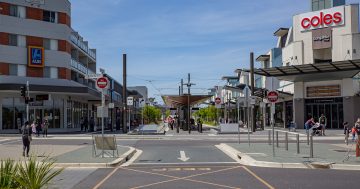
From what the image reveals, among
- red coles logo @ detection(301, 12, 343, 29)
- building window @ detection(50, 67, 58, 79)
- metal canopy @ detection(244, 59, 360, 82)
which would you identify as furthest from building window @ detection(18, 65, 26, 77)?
red coles logo @ detection(301, 12, 343, 29)

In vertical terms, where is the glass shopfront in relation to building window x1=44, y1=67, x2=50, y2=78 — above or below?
below

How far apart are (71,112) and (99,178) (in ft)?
142

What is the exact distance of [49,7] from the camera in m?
52.4

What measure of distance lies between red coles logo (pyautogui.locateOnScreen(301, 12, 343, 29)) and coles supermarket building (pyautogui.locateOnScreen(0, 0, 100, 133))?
23.7m

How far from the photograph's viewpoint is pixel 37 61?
50875 millimetres

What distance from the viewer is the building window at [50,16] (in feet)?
171

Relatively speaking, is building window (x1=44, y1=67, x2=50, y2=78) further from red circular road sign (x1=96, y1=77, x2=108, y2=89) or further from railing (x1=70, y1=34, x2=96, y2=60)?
red circular road sign (x1=96, y1=77, x2=108, y2=89)

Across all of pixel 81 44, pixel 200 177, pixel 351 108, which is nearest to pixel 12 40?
pixel 81 44

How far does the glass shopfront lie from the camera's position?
Answer: 166ft

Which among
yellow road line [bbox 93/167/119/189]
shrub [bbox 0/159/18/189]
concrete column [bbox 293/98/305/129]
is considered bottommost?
yellow road line [bbox 93/167/119/189]

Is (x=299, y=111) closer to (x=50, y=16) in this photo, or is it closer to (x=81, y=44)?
(x=50, y=16)

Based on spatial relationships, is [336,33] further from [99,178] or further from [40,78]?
[99,178]

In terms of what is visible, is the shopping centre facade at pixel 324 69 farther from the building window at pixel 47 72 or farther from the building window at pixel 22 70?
the building window at pixel 22 70

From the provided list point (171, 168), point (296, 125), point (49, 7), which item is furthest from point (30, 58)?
point (171, 168)
